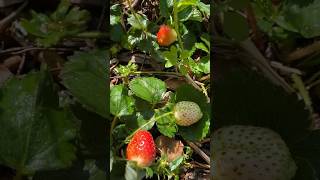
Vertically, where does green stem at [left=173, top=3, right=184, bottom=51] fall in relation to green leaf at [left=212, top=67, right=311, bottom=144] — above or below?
above

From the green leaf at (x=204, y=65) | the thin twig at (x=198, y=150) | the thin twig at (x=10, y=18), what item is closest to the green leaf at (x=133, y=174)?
the thin twig at (x=198, y=150)

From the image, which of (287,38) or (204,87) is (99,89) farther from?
(287,38)

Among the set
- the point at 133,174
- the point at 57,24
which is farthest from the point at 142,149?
the point at 57,24

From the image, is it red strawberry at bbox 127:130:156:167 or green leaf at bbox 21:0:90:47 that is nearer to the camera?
green leaf at bbox 21:0:90:47

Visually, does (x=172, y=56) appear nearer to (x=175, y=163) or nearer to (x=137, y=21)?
(x=137, y=21)

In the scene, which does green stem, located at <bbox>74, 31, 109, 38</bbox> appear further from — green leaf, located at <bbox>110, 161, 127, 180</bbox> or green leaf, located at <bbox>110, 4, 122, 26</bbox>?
green leaf, located at <bbox>110, 161, 127, 180</bbox>

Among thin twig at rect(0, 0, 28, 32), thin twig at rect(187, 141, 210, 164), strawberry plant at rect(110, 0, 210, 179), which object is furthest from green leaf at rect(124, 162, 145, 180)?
thin twig at rect(0, 0, 28, 32)
